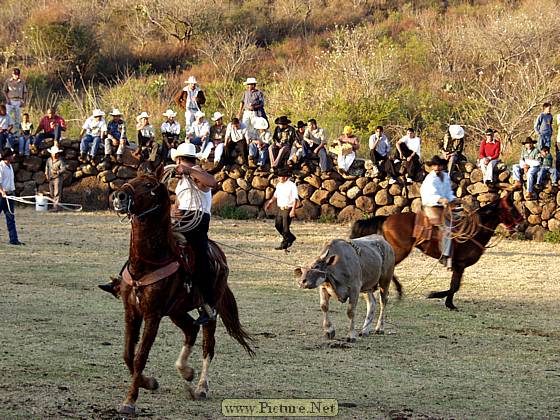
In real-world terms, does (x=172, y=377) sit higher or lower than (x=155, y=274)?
lower

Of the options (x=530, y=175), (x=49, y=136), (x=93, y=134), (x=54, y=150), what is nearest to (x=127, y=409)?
(x=530, y=175)

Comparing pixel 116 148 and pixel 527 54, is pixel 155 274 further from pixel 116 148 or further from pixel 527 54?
pixel 527 54

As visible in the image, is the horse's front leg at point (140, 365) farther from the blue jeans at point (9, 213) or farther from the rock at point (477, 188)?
the rock at point (477, 188)

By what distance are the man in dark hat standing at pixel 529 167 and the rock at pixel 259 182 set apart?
22.2 feet

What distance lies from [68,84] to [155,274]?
115 ft

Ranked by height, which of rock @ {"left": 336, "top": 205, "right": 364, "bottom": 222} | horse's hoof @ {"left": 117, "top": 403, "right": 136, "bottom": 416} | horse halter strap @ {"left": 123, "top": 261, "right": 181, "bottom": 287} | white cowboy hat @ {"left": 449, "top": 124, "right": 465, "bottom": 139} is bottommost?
rock @ {"left": 336, "top": 205, "right": 364, "bottom": 222}

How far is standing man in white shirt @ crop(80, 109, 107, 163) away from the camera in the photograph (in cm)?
2900

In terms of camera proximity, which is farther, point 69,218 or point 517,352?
point 69,218

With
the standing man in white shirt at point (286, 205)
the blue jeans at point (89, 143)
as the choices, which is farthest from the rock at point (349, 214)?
the blue jeans at point (89, 143)

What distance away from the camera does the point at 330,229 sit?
26766 millimetres

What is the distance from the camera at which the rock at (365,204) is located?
2781cm

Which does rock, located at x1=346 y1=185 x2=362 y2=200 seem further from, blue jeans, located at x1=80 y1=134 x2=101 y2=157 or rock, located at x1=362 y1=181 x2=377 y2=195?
blue jeans, located at x1=80 y1=134 x2=101 y2=157

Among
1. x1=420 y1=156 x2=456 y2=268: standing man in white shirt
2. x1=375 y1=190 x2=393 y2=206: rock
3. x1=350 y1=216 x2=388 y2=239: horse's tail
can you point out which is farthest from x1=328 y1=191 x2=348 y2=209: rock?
x1=420 y1=156 x2=456 y2=268: standing man in white shirt

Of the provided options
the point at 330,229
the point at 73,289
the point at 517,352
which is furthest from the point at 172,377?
the point at 330,229
